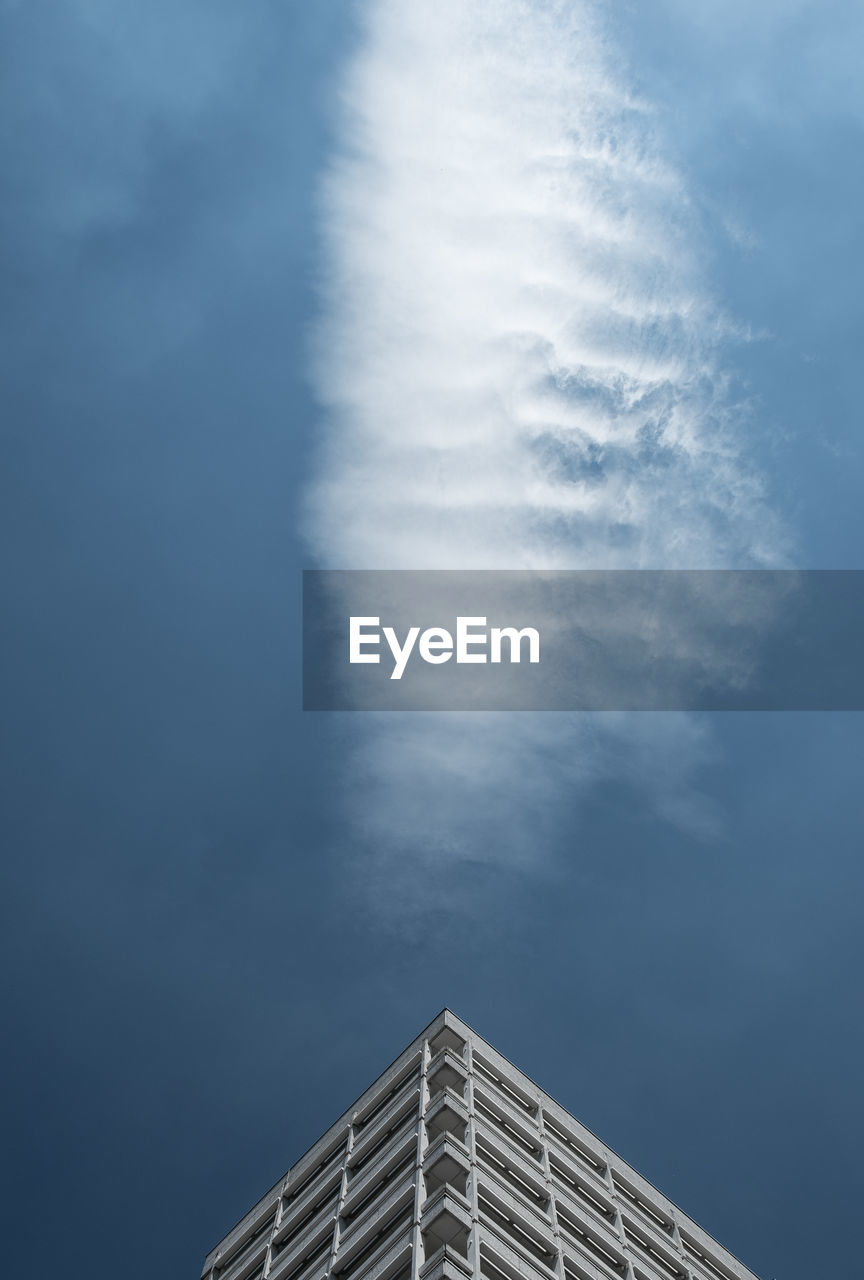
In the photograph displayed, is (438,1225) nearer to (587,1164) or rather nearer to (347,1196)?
(347,1196)

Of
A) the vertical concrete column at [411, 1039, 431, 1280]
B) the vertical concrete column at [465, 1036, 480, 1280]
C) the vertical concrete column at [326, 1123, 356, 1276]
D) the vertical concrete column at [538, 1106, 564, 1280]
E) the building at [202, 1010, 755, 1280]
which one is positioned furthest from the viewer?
the vertical concrete column at [326, 1123, 356, 1276]

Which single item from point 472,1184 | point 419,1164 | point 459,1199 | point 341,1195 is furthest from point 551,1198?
point 341,1195

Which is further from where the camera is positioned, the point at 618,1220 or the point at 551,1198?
the point at 618,1220

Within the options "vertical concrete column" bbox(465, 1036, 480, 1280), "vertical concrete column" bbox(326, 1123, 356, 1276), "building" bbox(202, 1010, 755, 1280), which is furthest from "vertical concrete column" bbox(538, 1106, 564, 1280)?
"vertical concrete column" bbox(326, 1123, 356, 1276)

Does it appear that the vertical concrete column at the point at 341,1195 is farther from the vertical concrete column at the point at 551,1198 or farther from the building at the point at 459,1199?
the vertical concrete column at the point at 551,1198

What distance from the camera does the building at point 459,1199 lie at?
3944cm

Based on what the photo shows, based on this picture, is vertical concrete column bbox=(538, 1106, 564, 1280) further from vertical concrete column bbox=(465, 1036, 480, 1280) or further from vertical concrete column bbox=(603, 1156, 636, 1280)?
vertical concrete column bbox=(603, 1156, 636, 1280)

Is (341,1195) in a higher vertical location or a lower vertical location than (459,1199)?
higher

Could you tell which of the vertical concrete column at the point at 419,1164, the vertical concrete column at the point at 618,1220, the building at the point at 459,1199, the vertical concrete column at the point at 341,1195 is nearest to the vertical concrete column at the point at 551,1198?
the building at the point at 459,1199

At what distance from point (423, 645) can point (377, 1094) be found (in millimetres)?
50131

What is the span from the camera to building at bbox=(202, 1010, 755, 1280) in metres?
39.4

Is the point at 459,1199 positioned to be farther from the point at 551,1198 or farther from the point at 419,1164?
the point at 551,1198

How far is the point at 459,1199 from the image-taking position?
40.1m

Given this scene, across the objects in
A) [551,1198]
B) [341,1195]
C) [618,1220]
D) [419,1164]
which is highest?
[419,1164]
